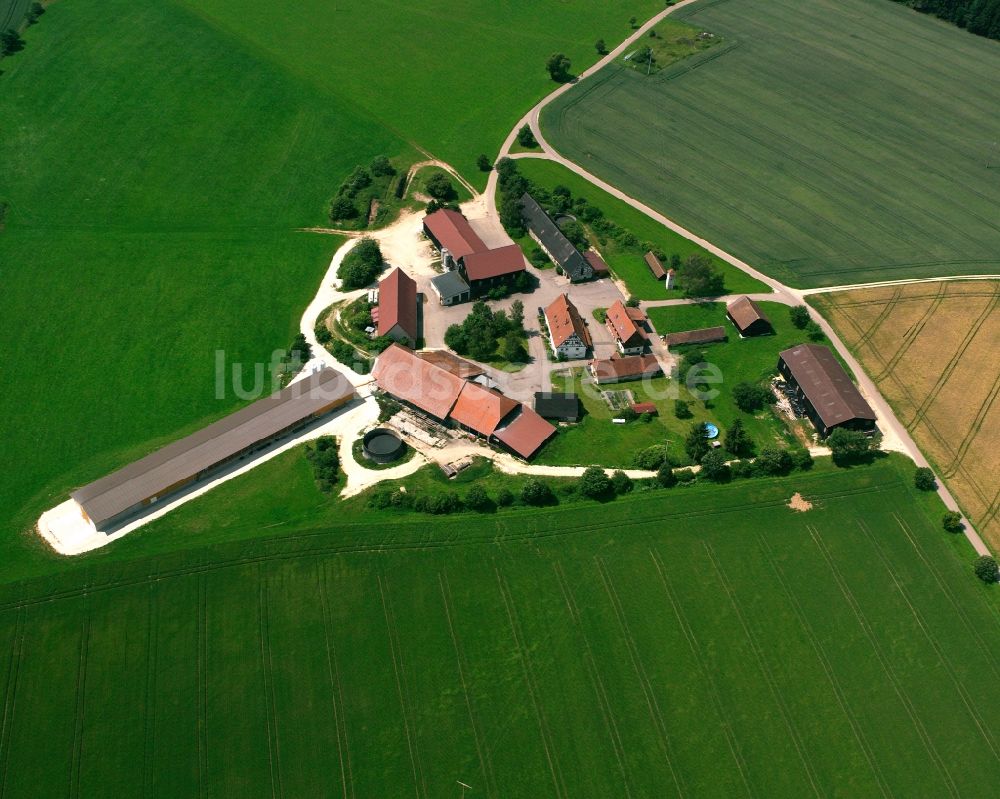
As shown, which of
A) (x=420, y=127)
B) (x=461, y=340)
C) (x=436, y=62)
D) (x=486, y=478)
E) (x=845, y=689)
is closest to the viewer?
(x=845, y=689)

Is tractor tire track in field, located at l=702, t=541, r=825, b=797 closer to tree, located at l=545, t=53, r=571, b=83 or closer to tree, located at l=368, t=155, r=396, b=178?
tree, located at l=368, t=155, r=396, b=178

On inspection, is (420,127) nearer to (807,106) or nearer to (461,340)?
(461,340)

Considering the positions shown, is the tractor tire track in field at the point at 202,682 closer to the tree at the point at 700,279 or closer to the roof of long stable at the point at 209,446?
the roof of long stable at the point at 209,446

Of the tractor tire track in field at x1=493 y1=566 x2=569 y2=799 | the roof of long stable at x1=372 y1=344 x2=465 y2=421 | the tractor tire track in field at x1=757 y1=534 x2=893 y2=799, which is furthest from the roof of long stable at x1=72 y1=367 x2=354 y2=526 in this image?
the tractor tire track in field at x1=757 y1=534 x2=893 y2=799

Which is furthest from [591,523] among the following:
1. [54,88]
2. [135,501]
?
[54,88]

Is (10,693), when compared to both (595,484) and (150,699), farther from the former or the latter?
(595,484)

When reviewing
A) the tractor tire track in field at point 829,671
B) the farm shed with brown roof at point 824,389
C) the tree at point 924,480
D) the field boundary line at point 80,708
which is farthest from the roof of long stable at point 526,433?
the field boundary line at point 80,708
